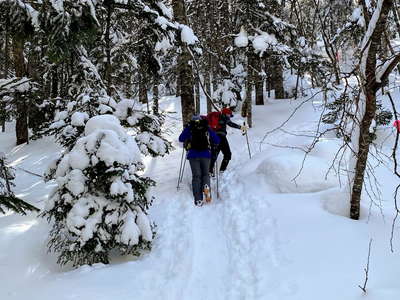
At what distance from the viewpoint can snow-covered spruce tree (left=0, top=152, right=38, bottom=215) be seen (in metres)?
3.00

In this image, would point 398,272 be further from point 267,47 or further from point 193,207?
point 267,47

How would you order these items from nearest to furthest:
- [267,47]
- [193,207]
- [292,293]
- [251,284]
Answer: [292,293]
[251,284]
[193,207]
[267,47]

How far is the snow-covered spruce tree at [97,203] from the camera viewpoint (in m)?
5.18

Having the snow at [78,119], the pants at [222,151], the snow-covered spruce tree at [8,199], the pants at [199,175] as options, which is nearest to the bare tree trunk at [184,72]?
the pants at [222,151]

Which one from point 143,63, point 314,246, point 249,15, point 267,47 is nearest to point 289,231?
point 314,246

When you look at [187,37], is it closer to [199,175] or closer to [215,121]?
[215,121]

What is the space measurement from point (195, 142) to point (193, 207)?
1455 millimetres

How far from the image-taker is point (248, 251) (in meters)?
5.62

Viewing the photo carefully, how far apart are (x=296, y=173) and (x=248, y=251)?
2.91 meters

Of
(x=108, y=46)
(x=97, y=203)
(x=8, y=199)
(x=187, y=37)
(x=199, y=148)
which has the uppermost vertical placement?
(x=187, y=37)

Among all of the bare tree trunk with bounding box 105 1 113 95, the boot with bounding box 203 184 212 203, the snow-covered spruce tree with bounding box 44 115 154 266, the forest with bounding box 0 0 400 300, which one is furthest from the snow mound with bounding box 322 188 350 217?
the bare tree trunk with bounding box 105 1 113 95

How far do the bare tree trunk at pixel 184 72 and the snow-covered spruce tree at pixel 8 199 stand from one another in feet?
15.0

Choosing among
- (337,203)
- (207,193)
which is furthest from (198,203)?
(337,203)

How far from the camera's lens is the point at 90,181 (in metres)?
5.40
